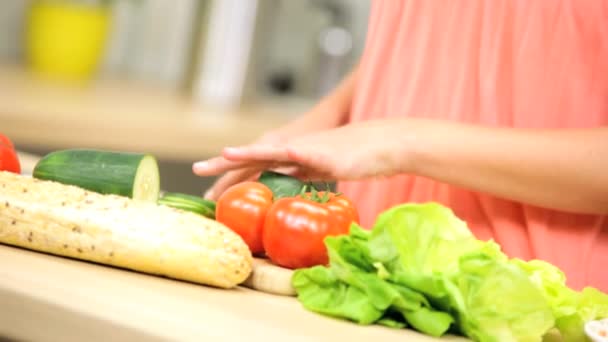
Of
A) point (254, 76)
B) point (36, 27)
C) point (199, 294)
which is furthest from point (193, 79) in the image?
point (199, 294)

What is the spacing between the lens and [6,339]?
3.43 ft

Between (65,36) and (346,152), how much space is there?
2112mm

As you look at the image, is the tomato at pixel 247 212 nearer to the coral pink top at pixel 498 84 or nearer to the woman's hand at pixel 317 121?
the woman's hand at pixel 317 121

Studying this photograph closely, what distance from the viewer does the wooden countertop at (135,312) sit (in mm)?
989

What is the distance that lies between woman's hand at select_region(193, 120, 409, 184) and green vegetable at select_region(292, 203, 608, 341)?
0.23 m

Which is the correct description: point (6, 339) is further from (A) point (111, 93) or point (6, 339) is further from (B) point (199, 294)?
(A) point (111, 93)

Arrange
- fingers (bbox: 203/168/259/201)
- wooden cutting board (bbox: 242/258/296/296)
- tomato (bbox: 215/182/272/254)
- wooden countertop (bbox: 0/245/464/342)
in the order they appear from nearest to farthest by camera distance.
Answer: wooden countertop (bbox: 0/245/464/342)
wooden cutting board (bbox: 242/258/296/296)
tomato (bbox: 215/182/272/254)
fingers (bbox: 203/168/259/201)

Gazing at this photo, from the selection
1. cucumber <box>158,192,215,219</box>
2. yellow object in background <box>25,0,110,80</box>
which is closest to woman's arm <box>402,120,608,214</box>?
cucumber <box>158,192,215,219</box>

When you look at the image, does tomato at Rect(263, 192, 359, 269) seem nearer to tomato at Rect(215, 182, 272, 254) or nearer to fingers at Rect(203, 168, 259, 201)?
tomato at Rect(215, 182, 272, 254)

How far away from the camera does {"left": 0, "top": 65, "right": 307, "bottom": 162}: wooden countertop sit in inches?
94.5

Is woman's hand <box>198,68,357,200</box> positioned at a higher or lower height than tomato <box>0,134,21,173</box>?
higher

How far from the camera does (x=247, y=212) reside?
136 centimetres

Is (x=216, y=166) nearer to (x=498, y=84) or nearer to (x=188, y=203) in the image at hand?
(x=188, y=203)

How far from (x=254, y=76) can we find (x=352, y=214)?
86.6 inches
